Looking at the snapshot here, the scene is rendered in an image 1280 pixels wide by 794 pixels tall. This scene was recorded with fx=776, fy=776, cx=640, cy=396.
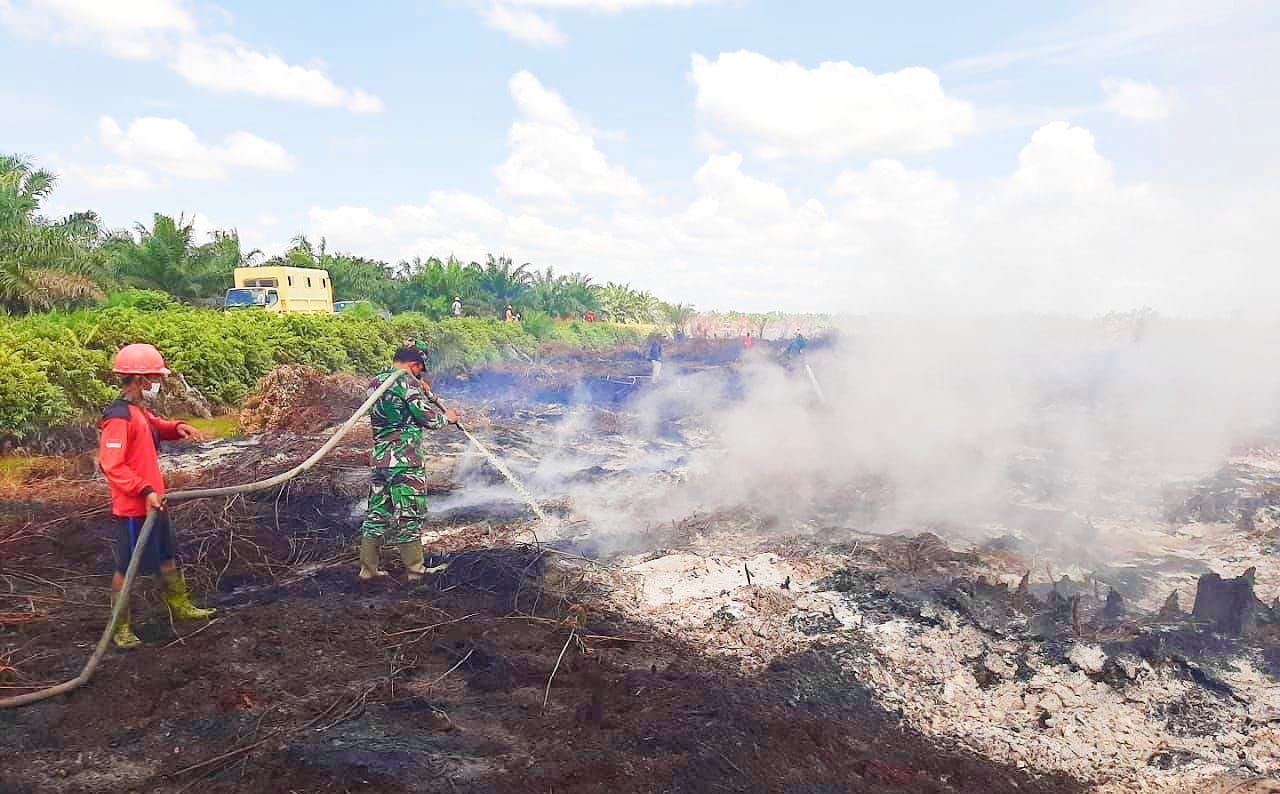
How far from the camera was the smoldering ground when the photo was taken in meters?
9.21

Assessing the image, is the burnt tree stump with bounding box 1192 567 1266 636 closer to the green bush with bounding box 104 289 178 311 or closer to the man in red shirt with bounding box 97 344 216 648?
the man in red shirt with bounding box 97 344 216 648

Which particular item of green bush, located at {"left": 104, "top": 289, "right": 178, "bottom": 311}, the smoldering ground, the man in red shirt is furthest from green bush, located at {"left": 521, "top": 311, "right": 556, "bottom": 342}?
the man in red shirt

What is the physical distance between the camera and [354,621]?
208 inches

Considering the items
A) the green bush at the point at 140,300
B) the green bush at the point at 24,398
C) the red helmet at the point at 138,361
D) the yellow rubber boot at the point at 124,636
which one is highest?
the green bush at the point at 140,300

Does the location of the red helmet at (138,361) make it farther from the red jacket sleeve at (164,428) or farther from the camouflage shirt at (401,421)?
the camouflage shirt at (401,421)

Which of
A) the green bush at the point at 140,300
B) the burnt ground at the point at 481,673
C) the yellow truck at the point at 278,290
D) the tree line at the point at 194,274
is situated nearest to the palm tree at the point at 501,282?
the tree line at the point at 194,274

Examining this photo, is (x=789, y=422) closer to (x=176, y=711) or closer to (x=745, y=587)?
(x=745, y=587)

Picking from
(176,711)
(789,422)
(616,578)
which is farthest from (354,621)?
(789,422)

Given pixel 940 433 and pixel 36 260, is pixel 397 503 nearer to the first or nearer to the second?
pixel 940 433

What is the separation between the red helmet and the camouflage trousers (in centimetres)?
183

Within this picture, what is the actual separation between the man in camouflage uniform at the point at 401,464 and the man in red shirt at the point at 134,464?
4.75 ft

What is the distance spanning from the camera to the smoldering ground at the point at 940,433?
9205 millimetres

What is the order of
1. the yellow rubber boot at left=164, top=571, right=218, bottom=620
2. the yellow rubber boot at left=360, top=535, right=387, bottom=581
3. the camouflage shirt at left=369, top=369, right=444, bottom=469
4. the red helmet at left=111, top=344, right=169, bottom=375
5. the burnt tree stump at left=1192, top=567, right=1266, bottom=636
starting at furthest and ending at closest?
the yellow rubber boot at left=360, top=535, right=387, bottom=581 → the camouflage shirt at left=369, top=369, right=444, bottom=469 → the burnt tree stump at left=1192, top=567, right=1266, bottom=636 → the yellow rubber boot at left=164, top=571, right=218, bottom=620 → the red helmet at left=111, top=344, right=169, bottom=375

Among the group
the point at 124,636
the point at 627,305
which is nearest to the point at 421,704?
the point at 124,636
